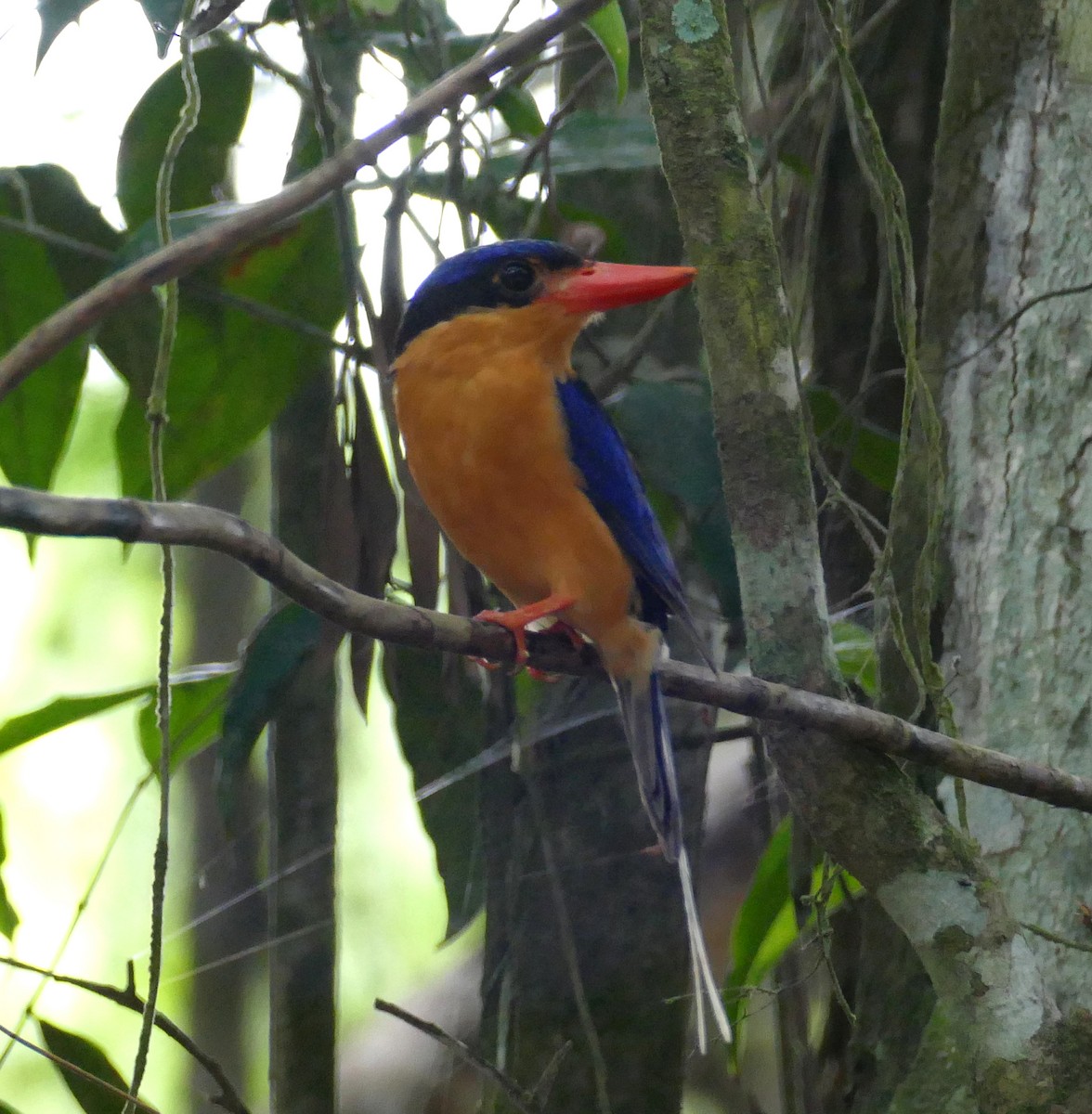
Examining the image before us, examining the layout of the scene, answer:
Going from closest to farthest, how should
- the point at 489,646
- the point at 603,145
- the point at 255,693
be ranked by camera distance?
1. the point at 489,646
2. the point at 255,693
3. the point at 603,145

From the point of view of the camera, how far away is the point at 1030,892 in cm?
172

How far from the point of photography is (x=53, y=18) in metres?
2.01

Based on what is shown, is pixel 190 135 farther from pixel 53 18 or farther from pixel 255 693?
pixel 255 693

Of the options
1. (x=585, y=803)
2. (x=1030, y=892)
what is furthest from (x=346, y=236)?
(x=1030, y=892)

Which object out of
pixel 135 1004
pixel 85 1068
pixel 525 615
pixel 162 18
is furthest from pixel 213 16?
pixel 85 1068

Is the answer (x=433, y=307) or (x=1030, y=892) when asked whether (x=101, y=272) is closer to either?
(x=433, y=307)

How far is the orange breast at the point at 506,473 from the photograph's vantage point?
6.74ft

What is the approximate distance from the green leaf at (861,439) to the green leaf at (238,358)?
0.91 meters

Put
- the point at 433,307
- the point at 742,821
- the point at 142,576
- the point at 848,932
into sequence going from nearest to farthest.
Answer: the point at 433,307, the point at 848,932, the point at 742,821, the point at 142,576

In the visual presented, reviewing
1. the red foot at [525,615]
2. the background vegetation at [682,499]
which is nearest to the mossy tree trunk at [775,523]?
the background vegetation at [682,499]

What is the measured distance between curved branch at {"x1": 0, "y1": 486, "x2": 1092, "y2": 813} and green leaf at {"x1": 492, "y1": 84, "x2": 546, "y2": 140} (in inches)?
48.8

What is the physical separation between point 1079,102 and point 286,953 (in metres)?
1.94

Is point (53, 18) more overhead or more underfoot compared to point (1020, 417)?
more overhead

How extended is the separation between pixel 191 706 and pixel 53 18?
120cm
